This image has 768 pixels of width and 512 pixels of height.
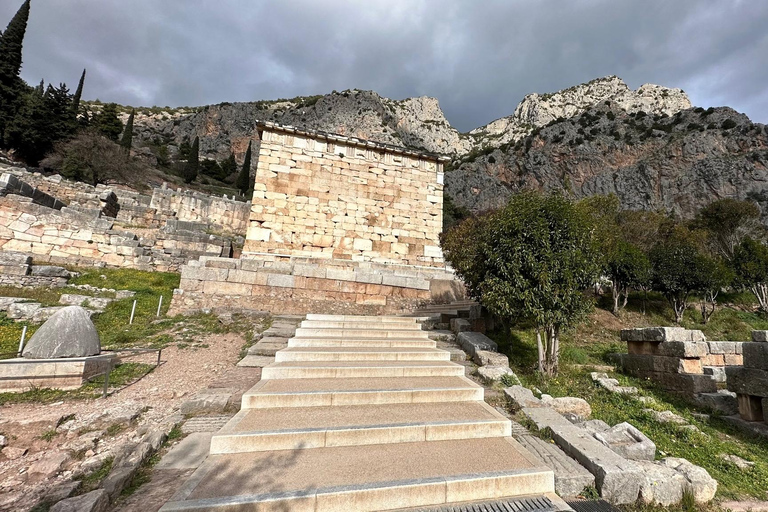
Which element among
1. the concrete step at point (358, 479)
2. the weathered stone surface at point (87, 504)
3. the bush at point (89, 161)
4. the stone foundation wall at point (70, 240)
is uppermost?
the bush at point (89, 161)

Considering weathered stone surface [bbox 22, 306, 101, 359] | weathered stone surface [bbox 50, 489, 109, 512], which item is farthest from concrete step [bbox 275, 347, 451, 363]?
weathered stone surface [bbox 22, 306, 101, 359]

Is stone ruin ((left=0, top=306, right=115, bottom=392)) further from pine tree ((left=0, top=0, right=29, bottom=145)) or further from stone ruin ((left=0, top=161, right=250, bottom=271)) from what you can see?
pine tree ((left=0, top=0, right=29, bottom=145))

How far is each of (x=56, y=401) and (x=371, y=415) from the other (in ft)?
15.7

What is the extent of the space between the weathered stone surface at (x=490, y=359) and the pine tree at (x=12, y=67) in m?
40.4

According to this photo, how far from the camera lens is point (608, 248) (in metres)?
13.8

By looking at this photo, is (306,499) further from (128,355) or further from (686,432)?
(128,355)

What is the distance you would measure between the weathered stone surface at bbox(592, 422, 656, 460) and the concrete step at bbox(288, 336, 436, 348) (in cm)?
302

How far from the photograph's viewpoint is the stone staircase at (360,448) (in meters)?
2.36

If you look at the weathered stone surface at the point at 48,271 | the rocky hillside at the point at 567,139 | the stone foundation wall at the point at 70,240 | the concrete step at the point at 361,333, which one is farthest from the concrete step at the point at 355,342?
the rocky hillside at the point at 567,139

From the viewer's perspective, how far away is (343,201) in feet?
39.0

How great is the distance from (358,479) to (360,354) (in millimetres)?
2847

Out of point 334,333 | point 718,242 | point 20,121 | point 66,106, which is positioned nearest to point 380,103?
point 66,106

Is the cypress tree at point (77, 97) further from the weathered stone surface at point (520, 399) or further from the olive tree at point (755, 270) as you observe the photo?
the olive tree at point (755, 270)

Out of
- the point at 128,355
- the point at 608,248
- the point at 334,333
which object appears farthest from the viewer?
the point at 608,248
